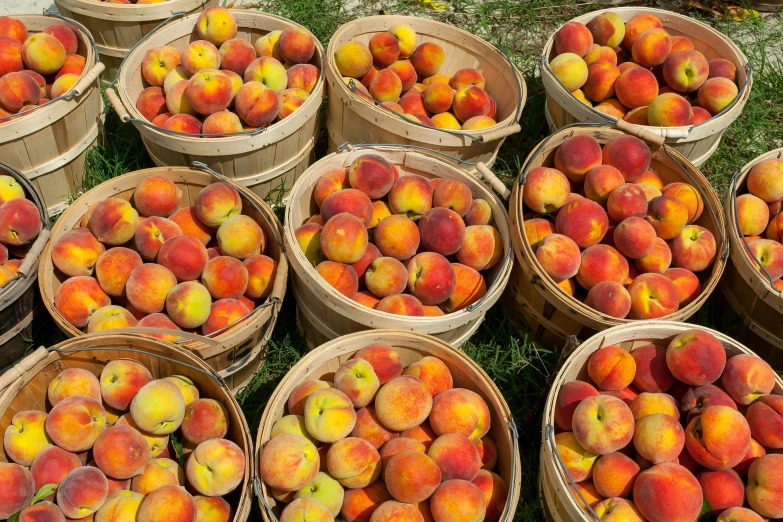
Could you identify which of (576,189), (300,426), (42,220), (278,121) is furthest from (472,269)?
(42,220)

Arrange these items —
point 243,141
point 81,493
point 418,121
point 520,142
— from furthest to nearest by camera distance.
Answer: point 520,142 < point 418,121 < point 243,141 < point 81,493

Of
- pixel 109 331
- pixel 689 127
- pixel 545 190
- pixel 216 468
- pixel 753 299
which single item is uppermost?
pixel 689 127

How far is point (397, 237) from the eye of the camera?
9.04ft

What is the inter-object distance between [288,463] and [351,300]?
718mm

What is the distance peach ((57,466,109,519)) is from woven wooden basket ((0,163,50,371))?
89 cm

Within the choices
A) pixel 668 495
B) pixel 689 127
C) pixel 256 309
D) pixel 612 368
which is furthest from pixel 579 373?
pixel 689 127

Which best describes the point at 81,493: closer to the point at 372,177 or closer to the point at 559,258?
the point at 372,177

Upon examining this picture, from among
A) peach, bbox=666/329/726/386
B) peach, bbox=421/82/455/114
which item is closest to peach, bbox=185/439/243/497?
peach, bbox=666/329/726/386

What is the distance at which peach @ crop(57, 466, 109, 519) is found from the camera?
1.95 metres

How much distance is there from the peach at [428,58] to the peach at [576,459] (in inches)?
93.3

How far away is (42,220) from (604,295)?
8.08 feet

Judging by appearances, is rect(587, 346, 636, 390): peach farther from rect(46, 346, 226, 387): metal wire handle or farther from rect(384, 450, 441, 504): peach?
rect(46, 346, 226, 387): metal wire handle

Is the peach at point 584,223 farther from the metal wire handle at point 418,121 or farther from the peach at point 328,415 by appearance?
the peach at point 328,415

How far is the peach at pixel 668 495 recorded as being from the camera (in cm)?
204
